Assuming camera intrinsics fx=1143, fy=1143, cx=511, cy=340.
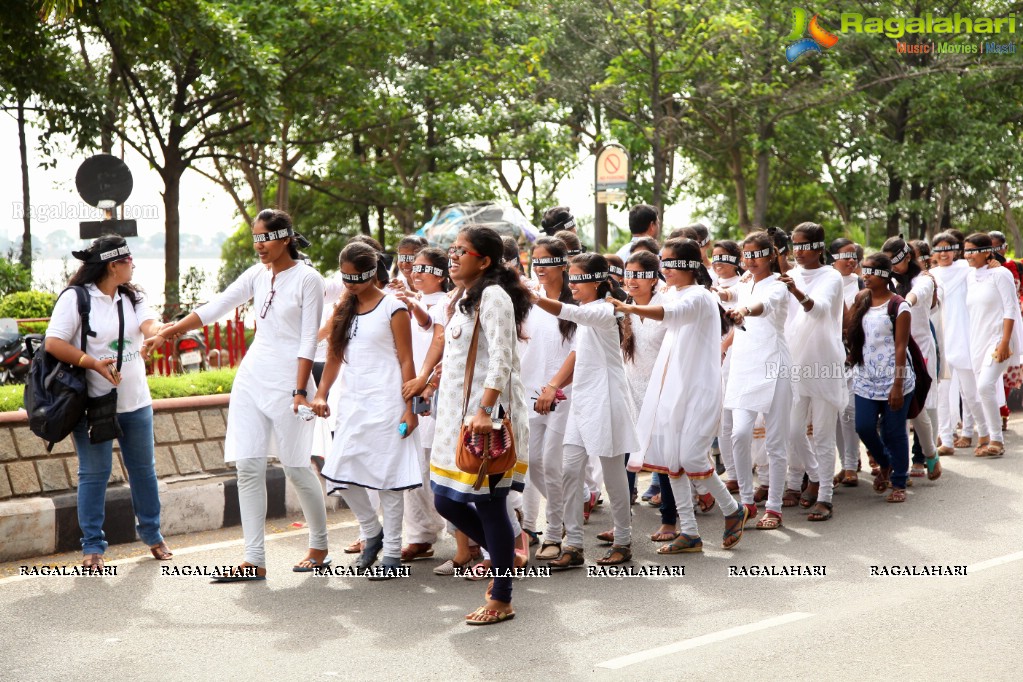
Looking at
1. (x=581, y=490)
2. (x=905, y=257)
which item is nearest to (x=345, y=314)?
(x=581, y=490)

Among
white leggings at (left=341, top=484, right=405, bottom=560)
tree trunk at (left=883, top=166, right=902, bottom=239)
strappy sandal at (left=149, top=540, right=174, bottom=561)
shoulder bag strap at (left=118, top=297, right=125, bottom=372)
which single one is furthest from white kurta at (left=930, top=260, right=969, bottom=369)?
tree trunk at (left=883, top=166, right=902, bottom=239)

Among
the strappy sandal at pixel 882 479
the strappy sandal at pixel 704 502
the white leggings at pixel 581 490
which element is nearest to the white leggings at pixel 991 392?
the strappy sandal at pixel 882 479

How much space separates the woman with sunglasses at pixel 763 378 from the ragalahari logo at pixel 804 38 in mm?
19895

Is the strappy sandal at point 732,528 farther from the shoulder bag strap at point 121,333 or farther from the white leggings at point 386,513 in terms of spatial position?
the shoulder bag strap at point 121,333

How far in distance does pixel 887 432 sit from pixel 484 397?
4091 mm

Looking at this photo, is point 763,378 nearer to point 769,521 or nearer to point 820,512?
point 769,521

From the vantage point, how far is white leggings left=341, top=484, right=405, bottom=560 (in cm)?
627

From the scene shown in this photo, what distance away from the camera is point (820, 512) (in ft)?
25.0

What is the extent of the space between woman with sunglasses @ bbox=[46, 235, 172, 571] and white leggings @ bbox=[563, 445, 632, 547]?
2.38 m

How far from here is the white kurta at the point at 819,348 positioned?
7.68m

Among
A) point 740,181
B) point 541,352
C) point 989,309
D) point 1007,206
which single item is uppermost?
point 740,181

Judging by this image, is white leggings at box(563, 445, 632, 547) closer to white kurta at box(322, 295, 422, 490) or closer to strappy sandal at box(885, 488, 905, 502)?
white kurta at box(322, 295, 422, 490)

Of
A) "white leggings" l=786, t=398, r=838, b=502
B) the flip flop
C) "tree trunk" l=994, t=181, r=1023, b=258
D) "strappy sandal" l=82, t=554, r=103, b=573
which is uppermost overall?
"tree trunk" l=994, t=181, r=1023, b=258

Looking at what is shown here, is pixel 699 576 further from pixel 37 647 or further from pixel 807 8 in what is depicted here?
pixel 807 8
